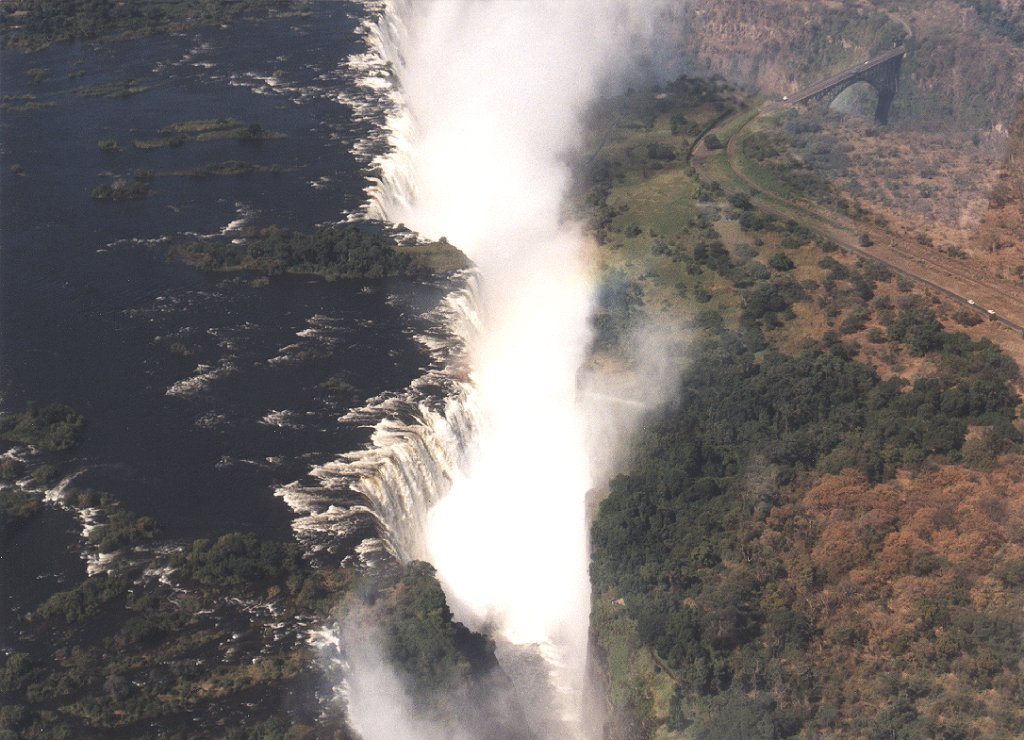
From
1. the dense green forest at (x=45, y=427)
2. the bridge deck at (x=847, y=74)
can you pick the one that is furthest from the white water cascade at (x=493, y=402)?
the bridge deck at (x=847, y=74)

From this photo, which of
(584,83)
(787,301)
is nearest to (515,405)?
(787,301)

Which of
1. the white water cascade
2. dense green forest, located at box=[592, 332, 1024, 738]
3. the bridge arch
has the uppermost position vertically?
dense green forest, located at box=[592, 332, 1024, 738]

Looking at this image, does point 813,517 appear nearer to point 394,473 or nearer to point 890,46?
point 394,473

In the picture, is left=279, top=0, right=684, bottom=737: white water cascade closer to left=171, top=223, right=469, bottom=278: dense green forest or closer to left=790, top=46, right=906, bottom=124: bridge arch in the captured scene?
left=171, top=223, right=469, bottom=278: dense green forest

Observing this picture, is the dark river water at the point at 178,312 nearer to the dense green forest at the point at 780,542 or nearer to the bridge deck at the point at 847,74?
the dense green forest at the point at 780,542

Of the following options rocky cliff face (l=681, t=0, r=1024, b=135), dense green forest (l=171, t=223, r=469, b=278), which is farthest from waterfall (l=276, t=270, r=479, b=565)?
rocky cliff face (l=681, t=0, r=1024, b=135)
